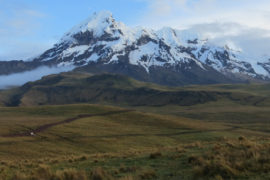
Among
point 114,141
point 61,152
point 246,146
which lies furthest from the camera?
point 114,141

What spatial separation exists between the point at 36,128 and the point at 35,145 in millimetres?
27189

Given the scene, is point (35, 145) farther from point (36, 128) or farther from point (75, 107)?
point (75, 107)

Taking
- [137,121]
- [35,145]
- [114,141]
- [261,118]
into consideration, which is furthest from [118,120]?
[261,118]

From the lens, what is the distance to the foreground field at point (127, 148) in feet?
57.0

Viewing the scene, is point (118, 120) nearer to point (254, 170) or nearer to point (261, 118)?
point (261, 118)

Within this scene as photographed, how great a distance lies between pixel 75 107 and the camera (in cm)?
16688

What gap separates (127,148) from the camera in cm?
7356

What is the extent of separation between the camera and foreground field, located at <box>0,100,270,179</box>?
684 inches

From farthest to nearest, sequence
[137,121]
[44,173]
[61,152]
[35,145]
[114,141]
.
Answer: [137,121] → [114,141] → [35,145] → [61,152] → [44,173]

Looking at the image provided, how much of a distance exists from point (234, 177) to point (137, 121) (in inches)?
4521

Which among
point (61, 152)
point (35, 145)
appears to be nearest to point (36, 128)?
point (35, 145)

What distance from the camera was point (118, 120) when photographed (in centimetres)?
13062

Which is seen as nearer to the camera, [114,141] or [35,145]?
[35,145]

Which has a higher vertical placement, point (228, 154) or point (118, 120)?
point (228, 154)
